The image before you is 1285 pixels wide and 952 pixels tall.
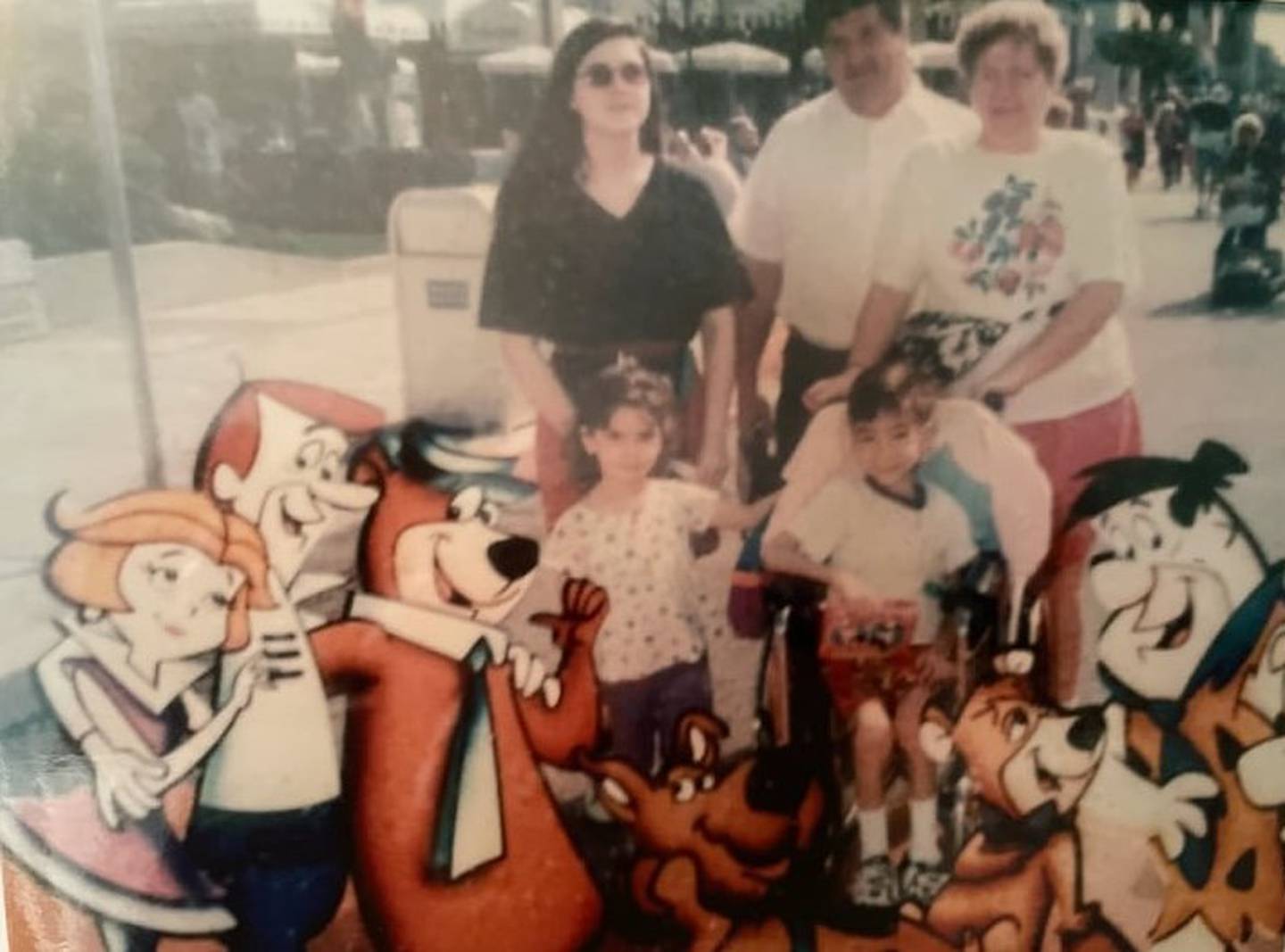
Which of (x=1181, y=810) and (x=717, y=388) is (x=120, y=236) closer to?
(x=717, y=388)

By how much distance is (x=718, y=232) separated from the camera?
1.07m

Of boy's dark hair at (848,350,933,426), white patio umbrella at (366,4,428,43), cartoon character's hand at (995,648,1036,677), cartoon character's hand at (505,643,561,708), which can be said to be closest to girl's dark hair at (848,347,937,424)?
boy's dark hair at (848,350,933,426)

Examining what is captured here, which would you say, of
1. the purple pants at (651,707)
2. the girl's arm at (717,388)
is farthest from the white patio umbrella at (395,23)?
the purple pants at (651,707)

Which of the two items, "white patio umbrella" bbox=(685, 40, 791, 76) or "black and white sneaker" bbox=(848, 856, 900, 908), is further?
"black and white sneaker" bbox=(848, 856, 900, 908)

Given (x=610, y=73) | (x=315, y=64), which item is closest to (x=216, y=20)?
(x=315, y=64)

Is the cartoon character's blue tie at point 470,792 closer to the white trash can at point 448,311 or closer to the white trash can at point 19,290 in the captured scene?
the white trash can at point 448,311

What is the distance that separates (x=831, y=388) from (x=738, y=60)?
26cm

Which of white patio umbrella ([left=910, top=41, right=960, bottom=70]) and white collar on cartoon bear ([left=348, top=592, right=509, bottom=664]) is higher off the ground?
white patio umbrella ([left=910, top=41, right=960, bottom=70])

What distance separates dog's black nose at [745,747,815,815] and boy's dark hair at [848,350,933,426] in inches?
11.3

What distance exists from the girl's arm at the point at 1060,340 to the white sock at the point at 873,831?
14.6 inches

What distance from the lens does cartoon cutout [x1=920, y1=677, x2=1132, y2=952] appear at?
115 centimetres

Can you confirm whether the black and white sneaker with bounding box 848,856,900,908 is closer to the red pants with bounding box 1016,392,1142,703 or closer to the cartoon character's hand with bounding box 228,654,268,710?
the red pants with bounding box 1016,392,1142,703

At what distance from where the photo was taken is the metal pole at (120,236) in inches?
39.9

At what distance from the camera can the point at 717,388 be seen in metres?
1.09
